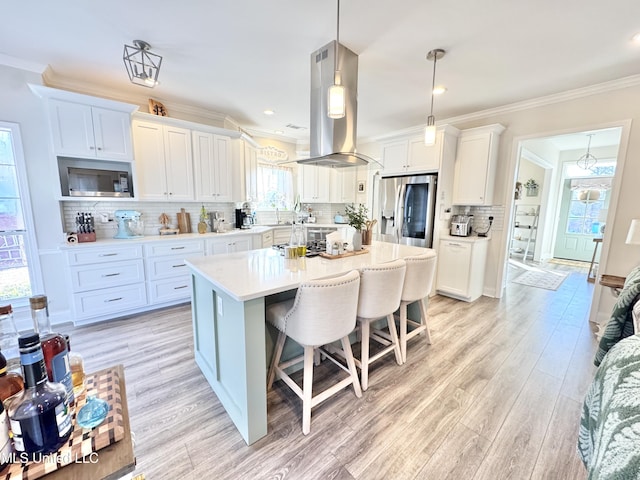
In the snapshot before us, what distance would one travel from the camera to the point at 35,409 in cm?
60

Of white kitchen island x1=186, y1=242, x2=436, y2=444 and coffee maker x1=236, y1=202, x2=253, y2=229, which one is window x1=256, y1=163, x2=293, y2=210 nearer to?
coffee maker x1=236, y1=202, x2=253, y2=229

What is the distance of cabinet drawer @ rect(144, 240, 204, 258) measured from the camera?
129 inches

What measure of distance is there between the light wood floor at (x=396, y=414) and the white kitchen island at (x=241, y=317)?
0.14m

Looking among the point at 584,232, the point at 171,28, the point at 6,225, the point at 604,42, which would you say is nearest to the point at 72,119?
the point at 6,225

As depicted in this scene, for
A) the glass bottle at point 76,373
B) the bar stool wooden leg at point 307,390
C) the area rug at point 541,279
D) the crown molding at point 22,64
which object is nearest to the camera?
the glass bottle at point 76,373

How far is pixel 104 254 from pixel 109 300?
0.54 m

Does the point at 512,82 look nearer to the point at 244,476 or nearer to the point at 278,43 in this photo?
the point at 278,43

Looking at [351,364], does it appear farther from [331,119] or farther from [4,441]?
[331,119]

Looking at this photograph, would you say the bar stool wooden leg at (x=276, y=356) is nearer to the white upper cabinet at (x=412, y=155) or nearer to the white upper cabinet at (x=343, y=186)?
the white upper cabinet at (x=412, y=155)

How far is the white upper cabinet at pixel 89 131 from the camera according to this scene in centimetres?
281

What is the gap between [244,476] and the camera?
4.57 feet

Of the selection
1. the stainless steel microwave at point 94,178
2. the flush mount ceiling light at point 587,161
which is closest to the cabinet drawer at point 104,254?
the stainless steel microwave at point 94,178

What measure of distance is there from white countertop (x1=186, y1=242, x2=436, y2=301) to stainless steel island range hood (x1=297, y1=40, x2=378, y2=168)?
89cm

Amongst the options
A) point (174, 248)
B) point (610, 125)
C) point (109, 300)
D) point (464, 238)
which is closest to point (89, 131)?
point (174, 248)
